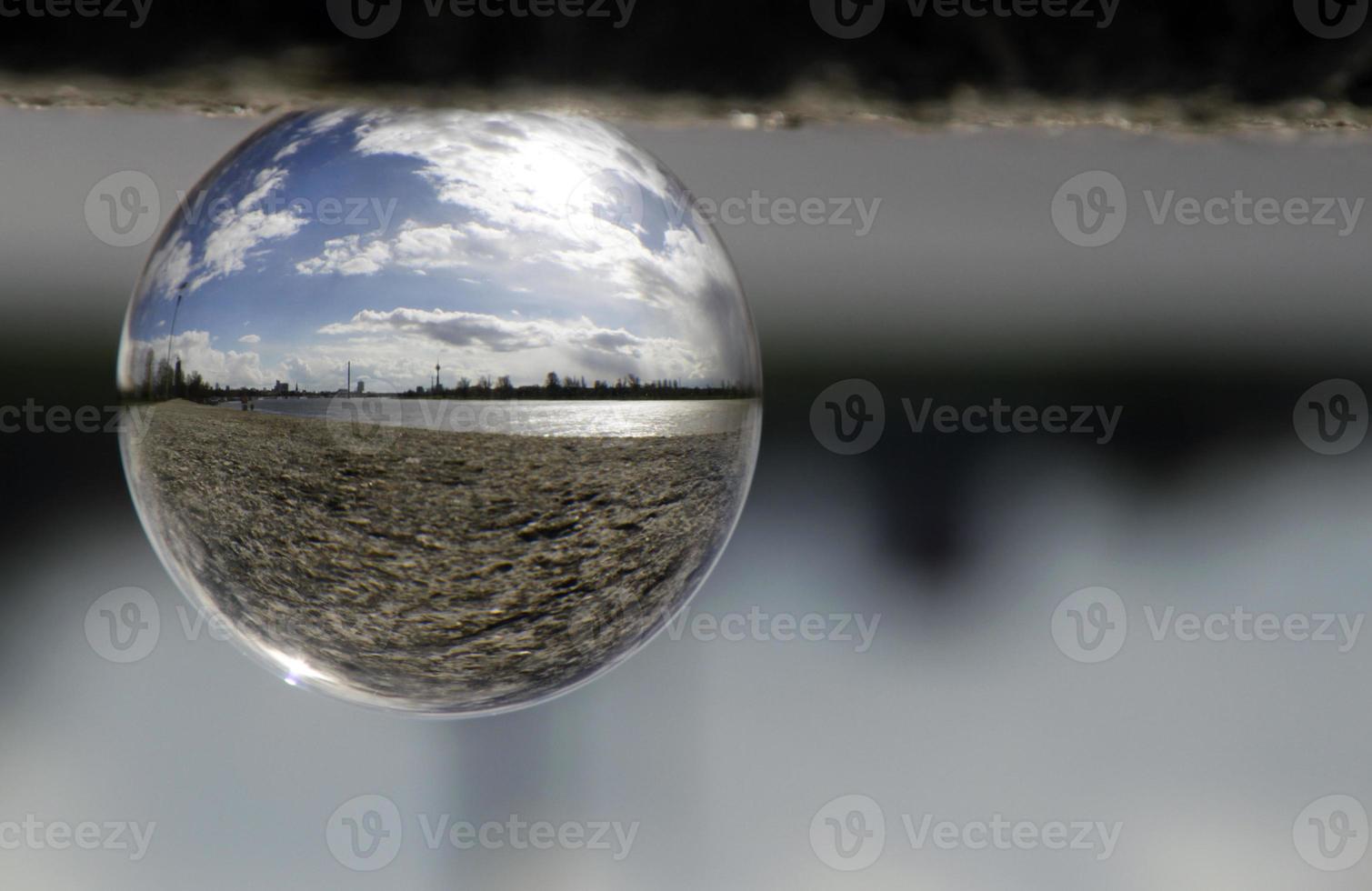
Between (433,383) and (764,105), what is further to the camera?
(764,105)

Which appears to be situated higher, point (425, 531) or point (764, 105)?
point (764, 105)

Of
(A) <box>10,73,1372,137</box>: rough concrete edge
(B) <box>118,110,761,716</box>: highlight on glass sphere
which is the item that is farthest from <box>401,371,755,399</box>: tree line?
(A) <box>10,73,1372,137</box>: rough concrete edge

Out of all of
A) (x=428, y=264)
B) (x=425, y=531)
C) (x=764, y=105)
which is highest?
(x=764, y=105)

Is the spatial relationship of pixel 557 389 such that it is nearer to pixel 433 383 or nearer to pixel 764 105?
pixel 433 383

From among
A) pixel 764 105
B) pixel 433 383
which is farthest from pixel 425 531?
pixel 764 105

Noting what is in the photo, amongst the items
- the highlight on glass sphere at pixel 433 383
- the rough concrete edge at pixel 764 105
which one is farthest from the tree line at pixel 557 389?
the rough concrete edge at pixel 764 105

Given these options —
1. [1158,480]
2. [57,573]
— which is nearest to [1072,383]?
[1158,480]

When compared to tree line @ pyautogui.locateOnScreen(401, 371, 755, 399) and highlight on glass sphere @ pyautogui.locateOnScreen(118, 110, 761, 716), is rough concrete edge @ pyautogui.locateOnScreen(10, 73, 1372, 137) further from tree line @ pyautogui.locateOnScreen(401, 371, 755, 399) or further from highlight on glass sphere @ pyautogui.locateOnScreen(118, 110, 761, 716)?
tree line @ pyautogui.locateOnScreen(401, 371, 755, 399)
